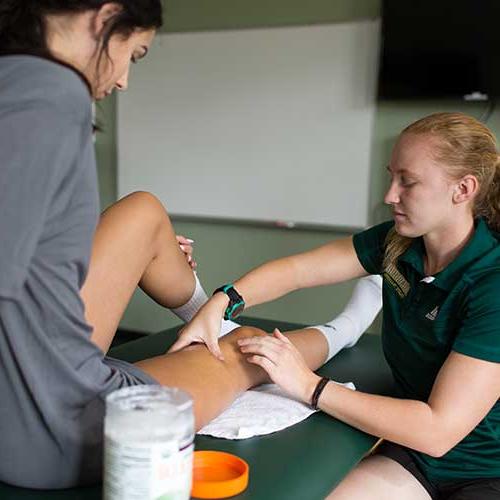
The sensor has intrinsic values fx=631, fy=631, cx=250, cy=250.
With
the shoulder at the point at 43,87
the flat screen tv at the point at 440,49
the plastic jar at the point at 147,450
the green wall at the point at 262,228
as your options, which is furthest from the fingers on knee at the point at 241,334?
the flat screen tv at the point at 440,49

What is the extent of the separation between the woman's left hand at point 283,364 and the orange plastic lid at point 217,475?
0.24m

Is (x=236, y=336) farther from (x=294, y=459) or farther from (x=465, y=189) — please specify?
(x=465, y=189)

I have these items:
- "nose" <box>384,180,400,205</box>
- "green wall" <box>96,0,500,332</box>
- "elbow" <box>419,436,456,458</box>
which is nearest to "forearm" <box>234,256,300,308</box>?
"nose" <box>384,180,400,205</box>

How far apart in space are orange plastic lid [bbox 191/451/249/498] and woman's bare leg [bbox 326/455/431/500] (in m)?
0.29

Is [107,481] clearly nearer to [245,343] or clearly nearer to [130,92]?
[245,343]

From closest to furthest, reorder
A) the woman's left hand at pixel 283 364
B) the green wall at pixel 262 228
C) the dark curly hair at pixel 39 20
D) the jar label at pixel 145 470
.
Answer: the jar label at pixel 145 470
the dark curly hair at pixel 39 20
the woman's left hand at pixel 283 364
the green wall at pixel 262 228

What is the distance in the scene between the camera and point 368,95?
125 inches

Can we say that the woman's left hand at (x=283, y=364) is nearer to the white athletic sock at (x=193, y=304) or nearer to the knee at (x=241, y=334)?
the knee at (x=241, y=334)

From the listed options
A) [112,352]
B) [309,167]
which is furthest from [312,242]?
[112,352]

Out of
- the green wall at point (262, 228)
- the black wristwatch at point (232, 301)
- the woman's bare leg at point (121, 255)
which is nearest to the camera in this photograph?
the woman's bare leg at point (121, 255)

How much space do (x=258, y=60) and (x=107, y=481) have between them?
2.97 meters

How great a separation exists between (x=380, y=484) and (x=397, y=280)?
44cm

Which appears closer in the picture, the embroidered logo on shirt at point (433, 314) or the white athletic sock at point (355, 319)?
the embroidered logo on shirt at point (433, 314)

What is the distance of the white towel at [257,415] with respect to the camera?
48.7 inches
